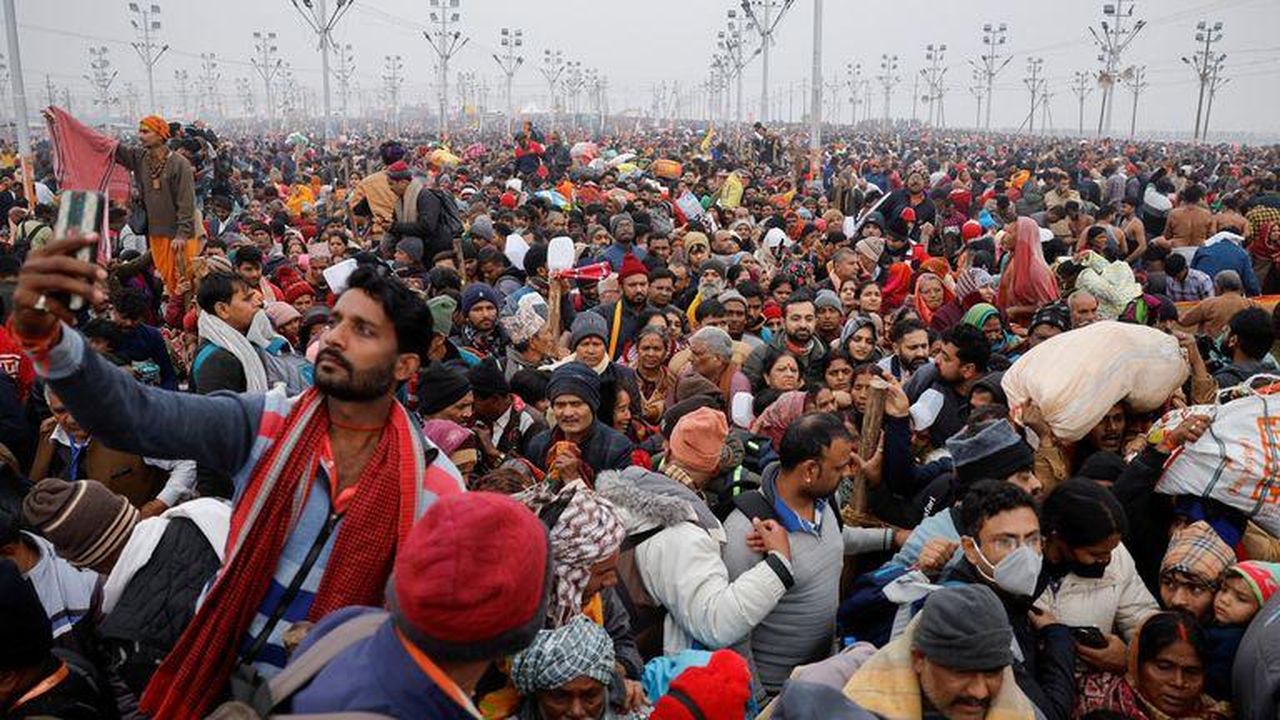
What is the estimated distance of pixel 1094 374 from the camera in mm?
4172

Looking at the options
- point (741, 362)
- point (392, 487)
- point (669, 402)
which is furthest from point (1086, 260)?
point (392, 487)

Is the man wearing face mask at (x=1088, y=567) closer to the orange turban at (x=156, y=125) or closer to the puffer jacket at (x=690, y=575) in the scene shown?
the puffer jacket at (x=690, y=575)

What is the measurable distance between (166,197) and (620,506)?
6465 millimetres

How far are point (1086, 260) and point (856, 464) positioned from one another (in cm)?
463

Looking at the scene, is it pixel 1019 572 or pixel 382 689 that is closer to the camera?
pixel 382 689

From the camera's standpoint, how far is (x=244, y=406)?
221cm

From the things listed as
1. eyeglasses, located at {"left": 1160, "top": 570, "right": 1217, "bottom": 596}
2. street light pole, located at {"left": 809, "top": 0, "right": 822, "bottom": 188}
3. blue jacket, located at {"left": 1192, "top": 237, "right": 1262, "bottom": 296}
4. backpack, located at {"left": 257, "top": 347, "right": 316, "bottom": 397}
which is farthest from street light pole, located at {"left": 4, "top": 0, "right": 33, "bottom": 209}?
eyeglasses, located at {"left": 1160, "top": 570, "right": 1217, "bottom": 596}

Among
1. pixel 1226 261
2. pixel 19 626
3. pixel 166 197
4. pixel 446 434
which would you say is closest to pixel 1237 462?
pixel 446 434

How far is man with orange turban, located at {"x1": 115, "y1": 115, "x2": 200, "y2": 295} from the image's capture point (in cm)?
782

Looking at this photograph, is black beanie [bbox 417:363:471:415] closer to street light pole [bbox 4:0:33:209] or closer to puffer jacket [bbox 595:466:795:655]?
puffer jacket [bbox 595:466:795:655]

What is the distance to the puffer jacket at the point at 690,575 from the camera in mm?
3062

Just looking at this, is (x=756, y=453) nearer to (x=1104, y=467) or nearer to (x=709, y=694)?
(x=1104, y=467)

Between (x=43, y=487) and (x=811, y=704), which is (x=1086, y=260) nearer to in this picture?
(x=811, y=704)

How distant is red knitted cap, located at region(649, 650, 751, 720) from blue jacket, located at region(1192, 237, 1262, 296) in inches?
317
